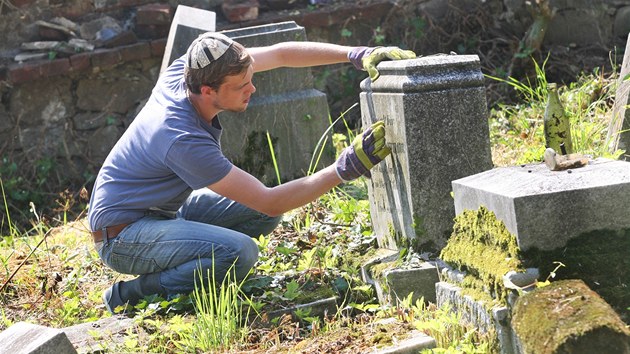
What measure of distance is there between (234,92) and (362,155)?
0.64 m

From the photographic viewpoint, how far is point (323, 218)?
5008mm

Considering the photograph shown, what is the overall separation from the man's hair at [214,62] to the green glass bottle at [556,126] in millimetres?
1306

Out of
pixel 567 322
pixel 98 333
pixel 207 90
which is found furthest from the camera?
pixel 207 90

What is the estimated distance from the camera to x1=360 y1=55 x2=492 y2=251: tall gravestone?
3816 millimetres

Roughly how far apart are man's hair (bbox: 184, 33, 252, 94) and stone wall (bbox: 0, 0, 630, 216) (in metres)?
3.99

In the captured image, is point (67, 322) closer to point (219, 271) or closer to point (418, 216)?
point (219, 271)

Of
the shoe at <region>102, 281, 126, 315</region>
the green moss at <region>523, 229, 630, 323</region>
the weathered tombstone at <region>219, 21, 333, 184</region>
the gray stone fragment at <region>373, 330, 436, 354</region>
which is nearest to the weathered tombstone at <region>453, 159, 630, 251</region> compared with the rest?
the green moss at <region>523, 229, 630, 323</region>

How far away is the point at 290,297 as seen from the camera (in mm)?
3914

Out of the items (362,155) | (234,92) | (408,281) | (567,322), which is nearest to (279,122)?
(234,92)

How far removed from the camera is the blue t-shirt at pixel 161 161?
3.86 meters

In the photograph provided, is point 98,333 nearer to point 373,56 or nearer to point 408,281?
point 408,281

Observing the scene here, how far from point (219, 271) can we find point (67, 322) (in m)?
0.79

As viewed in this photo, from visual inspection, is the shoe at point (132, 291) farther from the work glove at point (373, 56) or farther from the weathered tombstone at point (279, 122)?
the weathered tombstone at point (279, 122)

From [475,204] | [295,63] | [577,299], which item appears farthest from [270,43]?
[577,299]
